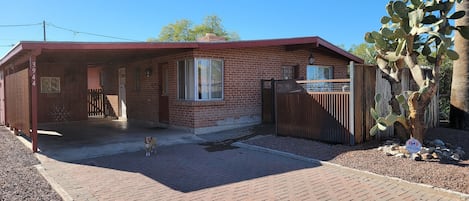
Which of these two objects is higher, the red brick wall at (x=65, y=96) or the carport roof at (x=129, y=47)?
the carport roof at (x=129, y=47)

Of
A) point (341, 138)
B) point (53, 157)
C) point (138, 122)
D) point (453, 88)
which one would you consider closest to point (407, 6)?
point (341, 138)

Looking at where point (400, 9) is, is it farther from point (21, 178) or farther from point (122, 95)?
point (122, 95)

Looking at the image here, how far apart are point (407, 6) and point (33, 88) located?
27.4 ft

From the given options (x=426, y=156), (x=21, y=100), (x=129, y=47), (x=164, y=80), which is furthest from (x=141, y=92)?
(x=426, y=156)

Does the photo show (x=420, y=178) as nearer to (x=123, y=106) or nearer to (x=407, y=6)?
(x=407, y=6)

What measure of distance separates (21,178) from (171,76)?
20.9ft

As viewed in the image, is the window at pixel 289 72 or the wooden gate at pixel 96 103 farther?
the wooden gate at pixel 96 103

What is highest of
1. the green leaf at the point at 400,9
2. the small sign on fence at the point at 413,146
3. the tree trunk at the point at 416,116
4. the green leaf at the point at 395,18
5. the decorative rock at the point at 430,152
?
the green leaf at the point at 400,9

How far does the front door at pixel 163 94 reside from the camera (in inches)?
492

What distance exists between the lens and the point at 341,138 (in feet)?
26.8

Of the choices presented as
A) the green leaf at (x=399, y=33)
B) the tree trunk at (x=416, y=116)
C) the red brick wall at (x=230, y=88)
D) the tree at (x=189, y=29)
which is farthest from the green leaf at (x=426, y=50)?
the tree at (x=189, y=29)

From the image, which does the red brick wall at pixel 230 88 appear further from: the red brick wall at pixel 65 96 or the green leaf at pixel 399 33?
the green leaf at pixel 399 33

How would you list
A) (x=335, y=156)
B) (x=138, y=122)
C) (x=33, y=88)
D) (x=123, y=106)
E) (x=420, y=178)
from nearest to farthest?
(x=420, y=178), (x=335, y=156), (x=33, y=88), (x=138, y=122), (x=123, y=106)

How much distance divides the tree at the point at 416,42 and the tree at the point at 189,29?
44.1 metres
